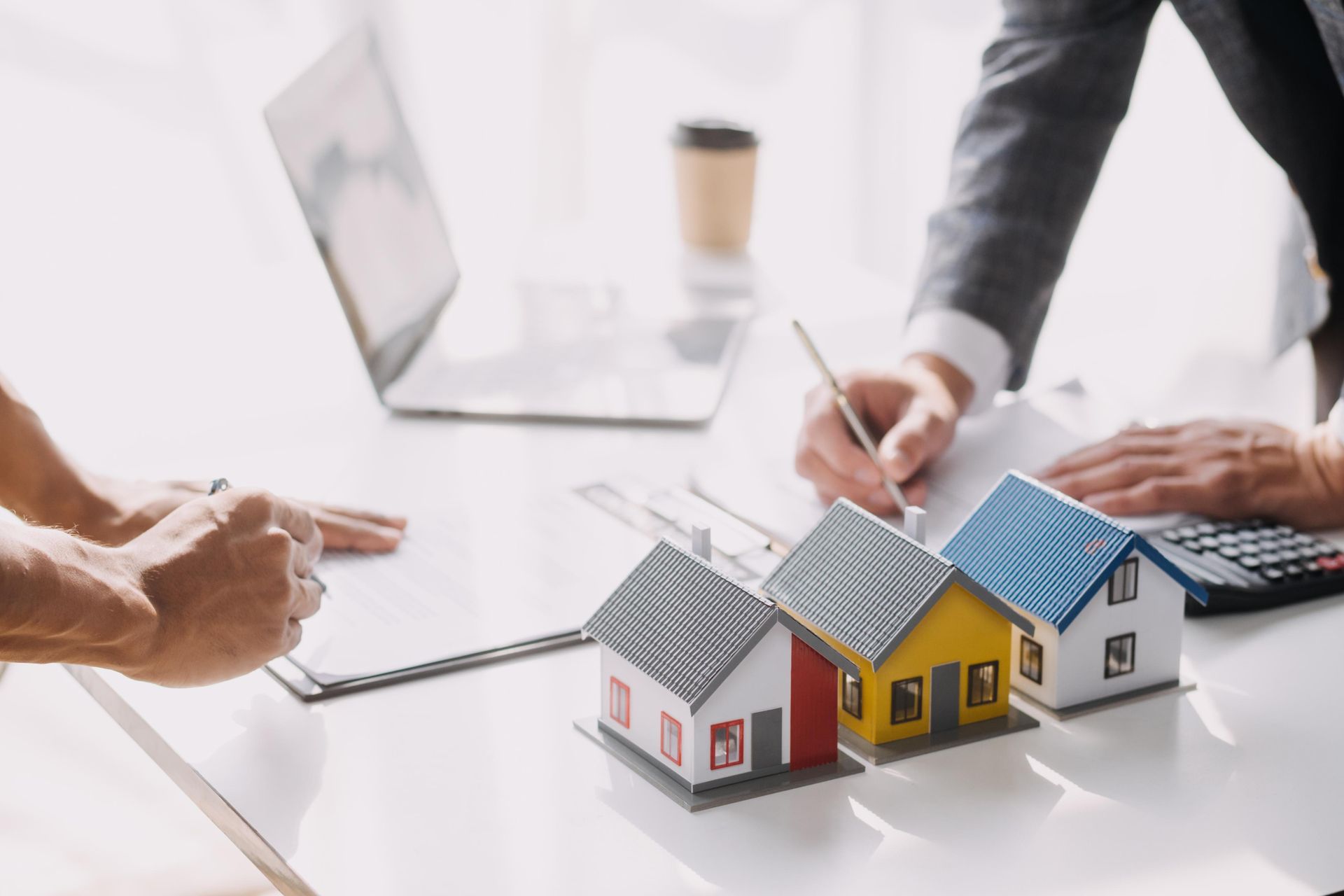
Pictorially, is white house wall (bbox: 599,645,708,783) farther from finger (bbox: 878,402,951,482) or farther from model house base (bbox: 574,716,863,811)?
finger (bbox: 878,402,951,482)

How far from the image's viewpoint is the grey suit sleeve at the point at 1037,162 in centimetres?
147

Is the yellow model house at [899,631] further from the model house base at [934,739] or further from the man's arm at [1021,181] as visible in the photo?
the man's arm at [1021,181]

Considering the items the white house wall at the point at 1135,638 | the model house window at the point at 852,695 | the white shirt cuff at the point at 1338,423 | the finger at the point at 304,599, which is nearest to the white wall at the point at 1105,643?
the white house wall at the point at 1135,638

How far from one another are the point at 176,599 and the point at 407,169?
85 centimetres

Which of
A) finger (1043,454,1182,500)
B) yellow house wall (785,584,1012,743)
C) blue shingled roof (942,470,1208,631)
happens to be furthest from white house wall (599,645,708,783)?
finger (1043,454,1182,500)

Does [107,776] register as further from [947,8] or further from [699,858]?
[947,8]

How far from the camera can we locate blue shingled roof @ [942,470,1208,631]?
0.86 metres

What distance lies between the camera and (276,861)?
764 millimetres

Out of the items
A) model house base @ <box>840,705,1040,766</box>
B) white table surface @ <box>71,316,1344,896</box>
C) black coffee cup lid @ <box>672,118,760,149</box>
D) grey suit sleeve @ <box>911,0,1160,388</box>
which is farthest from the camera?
black coffee cup lid @ <box>672,118,760,149</box>

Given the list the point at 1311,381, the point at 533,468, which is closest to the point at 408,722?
the point at 533,468

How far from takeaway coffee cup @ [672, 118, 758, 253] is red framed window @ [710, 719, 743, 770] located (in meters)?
1.17

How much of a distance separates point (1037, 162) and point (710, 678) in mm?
914

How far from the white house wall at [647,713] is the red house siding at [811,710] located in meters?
0.06

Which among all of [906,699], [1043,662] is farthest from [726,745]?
[1043,662]
